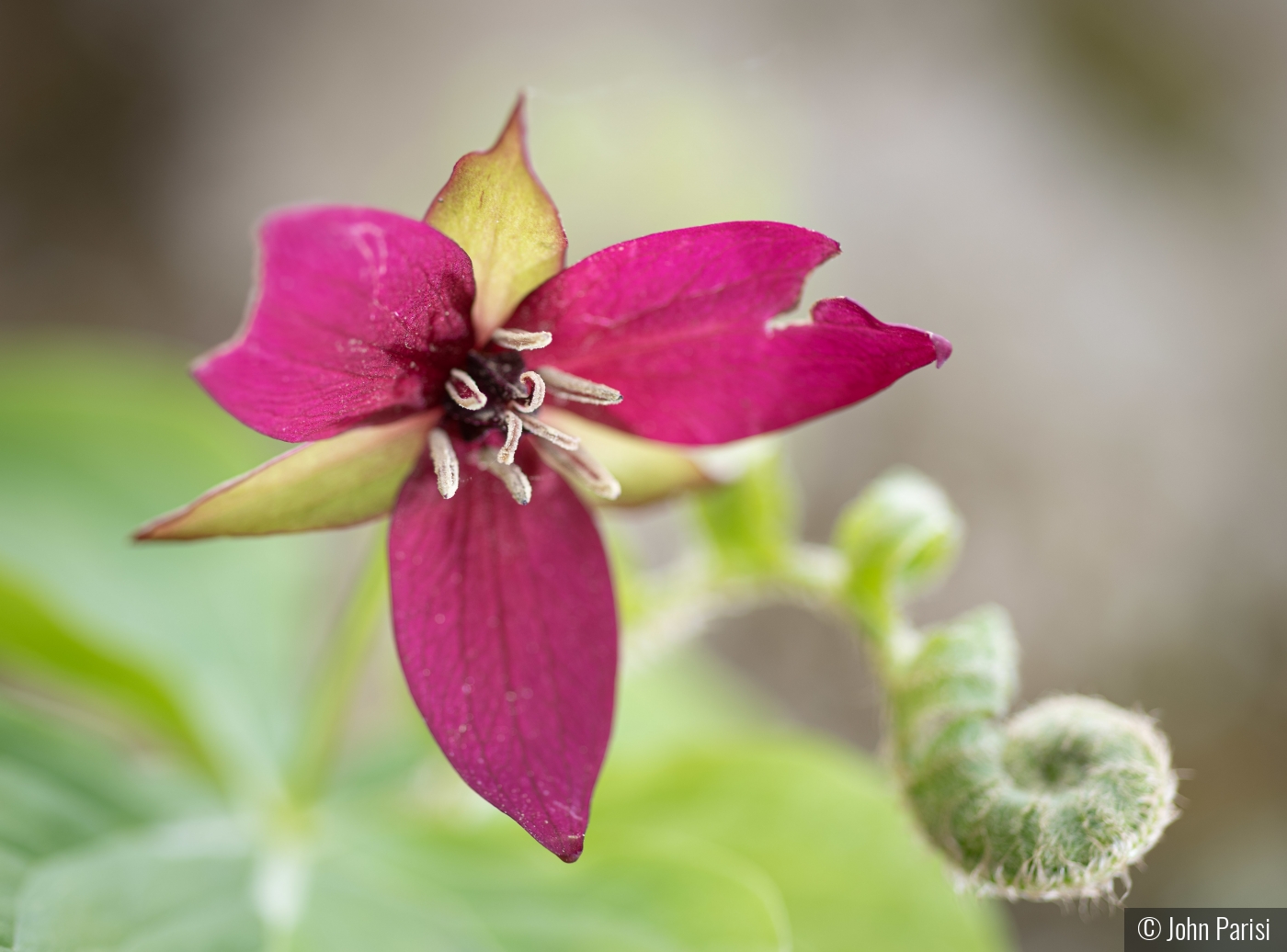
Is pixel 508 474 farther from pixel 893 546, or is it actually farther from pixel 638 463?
pixel 893 546

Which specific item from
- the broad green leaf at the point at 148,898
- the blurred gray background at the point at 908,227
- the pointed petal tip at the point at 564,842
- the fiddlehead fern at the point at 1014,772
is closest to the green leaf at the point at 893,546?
the fiddlehead fern at the point at 1014,772

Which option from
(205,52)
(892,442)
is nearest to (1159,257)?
(892,442)

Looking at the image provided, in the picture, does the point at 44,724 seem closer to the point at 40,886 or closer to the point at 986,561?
the point at 40,886

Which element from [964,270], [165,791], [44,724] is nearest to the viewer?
[44,724]

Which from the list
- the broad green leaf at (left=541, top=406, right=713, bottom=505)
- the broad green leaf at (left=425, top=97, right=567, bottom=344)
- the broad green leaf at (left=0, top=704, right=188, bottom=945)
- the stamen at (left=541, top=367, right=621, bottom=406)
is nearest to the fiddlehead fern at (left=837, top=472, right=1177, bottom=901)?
the broad green leaf at (left=541, top=406, right=713, bottom=505)

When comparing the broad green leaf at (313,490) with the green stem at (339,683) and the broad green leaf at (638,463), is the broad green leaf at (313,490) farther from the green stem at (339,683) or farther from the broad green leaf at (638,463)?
the green stem at (339,683)
